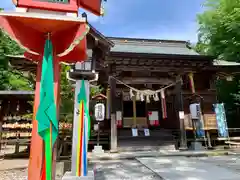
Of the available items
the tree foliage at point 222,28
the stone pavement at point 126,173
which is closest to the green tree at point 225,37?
the tree foliage at point 222,28

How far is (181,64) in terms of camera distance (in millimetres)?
9953

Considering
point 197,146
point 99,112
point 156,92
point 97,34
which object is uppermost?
point 97,34

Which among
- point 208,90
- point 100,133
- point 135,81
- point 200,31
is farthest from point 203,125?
point 200,31

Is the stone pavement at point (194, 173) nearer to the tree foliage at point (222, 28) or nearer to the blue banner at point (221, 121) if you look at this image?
the blue banner at point (221, 121)

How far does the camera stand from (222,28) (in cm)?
1557

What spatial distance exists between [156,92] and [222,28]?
10525 mm

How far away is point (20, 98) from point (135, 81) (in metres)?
5.87

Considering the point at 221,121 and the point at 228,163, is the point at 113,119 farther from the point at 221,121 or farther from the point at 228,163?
the point at 221,121

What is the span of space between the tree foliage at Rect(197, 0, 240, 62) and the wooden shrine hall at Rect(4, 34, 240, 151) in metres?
4.34

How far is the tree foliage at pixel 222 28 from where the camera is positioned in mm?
13897

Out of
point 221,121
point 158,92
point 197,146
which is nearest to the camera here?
point 197,146

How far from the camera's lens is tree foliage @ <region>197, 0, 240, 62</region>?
1390 cm

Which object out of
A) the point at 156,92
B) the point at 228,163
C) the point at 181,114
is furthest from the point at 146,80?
the point at 228,163

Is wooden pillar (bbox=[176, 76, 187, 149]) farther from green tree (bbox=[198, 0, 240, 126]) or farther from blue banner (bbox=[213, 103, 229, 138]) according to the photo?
green tree (bbox=[198, 0, 240, 126])
